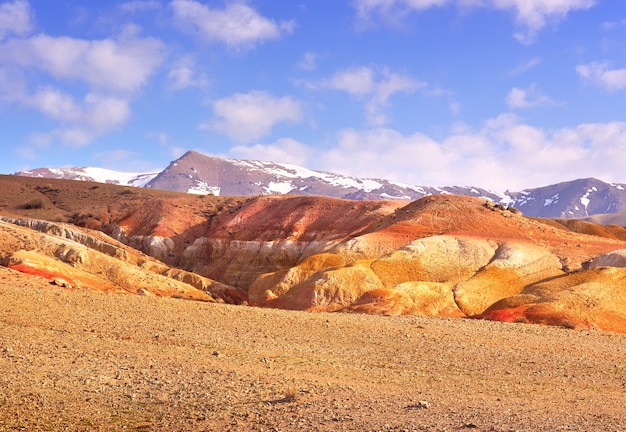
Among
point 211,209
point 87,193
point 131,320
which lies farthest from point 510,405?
point 87,193

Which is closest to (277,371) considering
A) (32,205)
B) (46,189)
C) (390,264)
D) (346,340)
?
(346,340)

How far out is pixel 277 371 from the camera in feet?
56.2

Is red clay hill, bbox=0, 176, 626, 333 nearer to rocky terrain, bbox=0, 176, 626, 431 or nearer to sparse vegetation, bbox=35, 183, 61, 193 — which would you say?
rocky terrain, bbox=0, 176, 626, 431

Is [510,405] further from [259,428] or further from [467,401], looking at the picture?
[259,428]

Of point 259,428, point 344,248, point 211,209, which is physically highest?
point 211,209

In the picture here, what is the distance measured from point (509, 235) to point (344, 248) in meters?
14.1

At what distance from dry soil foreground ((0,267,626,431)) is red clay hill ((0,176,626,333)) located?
35.8ft

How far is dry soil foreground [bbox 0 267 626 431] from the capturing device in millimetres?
12789

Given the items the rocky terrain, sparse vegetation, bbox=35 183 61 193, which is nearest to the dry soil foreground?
the rocky terrain

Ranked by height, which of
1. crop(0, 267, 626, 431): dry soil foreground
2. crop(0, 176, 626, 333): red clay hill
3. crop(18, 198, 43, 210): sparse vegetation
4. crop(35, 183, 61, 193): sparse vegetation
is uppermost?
crop(35, 183, 61, 193): sparse vegetation

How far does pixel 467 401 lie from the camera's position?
A: 1473cm

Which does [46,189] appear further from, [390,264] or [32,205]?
[390,264]

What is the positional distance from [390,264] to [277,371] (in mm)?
32080

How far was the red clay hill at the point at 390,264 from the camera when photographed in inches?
1519
